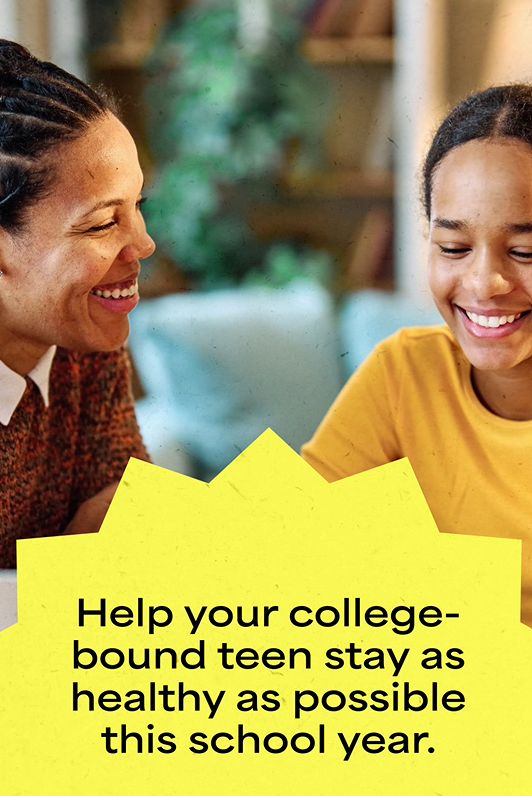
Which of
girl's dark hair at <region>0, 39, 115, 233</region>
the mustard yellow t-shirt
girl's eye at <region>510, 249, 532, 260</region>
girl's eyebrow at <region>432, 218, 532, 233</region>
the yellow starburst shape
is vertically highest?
girl's dark hair at <region>0, 39, 115, 233</region>

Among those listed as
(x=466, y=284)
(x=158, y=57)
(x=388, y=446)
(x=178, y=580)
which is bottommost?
(x=178, y=580)

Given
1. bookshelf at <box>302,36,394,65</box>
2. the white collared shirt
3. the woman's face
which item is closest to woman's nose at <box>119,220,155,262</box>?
the woman's face

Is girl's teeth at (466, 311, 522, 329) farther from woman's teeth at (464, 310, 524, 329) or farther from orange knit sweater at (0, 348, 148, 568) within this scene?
orange knit sweater at (0, 348, 148, 568)

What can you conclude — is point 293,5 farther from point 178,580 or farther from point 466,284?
point 178,580

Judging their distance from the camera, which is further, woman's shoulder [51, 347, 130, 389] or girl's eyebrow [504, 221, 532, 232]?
woman's shoulder [51, 347, 130, 389]

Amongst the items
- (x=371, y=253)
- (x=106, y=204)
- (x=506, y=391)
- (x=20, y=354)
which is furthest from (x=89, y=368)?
(x=506, y=391)

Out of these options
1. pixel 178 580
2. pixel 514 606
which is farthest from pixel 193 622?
pixel 514 606

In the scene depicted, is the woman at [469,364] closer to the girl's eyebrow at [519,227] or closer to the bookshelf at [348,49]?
the girl's eyebrow at [519,227]

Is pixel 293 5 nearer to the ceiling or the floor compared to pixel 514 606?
nearer to the ceiling

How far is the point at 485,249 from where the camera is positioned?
0.68 m

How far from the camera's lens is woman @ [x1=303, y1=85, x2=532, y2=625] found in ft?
2.21

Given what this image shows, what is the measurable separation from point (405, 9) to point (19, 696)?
73 cm

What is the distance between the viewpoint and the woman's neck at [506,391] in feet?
2.46

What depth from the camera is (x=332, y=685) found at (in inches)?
29.6
